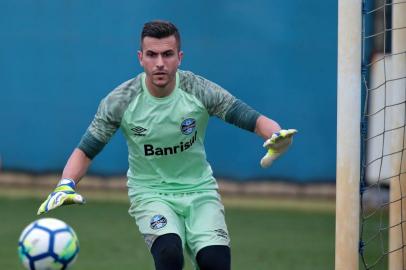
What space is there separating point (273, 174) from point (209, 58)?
153cm

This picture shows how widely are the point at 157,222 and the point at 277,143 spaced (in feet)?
2.83

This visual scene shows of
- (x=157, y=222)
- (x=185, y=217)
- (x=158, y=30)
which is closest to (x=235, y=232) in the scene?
(x=185, y=217)

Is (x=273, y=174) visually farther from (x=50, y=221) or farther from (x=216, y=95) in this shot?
(x=50, y=221)

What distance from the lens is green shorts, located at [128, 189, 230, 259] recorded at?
580 cm

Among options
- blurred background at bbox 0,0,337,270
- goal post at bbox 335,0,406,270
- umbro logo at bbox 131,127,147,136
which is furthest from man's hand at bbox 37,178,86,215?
blurred background at bbox 0,0,337,270

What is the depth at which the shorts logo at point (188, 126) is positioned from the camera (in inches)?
237

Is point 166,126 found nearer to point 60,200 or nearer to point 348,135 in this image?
point 60,200

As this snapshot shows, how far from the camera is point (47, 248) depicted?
5.12 metres

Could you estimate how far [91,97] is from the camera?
38.3ft

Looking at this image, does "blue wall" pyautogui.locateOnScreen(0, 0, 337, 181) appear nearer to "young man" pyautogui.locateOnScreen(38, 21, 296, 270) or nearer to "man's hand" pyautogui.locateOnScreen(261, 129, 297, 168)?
"young man" pyautogui.locateOnScreen(38, 21, 296, 270)

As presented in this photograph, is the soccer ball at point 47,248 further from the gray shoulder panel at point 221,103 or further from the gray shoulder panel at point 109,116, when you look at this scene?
the gray shoulder panel at point 221,103

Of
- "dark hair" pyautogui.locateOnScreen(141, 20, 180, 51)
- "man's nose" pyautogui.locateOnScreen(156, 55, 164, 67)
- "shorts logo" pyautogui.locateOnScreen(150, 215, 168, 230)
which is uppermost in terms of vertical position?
"dark hair" pyautogui.locateOnScreen(141, 20, 180, 51)

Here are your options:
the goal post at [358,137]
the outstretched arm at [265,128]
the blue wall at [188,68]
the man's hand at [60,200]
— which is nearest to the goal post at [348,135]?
the goal post at [358,137]

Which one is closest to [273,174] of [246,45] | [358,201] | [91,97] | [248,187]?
[248,187]
